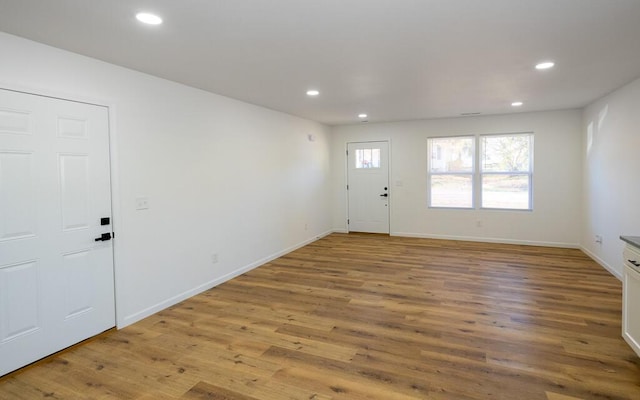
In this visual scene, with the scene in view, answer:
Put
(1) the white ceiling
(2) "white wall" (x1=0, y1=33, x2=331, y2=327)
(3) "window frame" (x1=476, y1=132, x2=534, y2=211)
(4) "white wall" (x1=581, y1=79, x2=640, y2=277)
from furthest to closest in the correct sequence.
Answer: (3) "window frame" (x1=476, y1=132, x2=534, y2=211)
(4) "white wall" (x1=581, y1=79, x2=640, y2=277)
(2) "white wall" (x1=0, y1=33, x2=331, y2=327)
(1) the white ceiling

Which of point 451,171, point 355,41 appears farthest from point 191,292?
point 451,171

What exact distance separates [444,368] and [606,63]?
3324 millimetres

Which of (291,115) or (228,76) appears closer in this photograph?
(228,76)

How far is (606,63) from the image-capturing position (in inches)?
134

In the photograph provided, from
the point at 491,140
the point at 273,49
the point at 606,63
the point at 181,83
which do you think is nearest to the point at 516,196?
the point at 491,140

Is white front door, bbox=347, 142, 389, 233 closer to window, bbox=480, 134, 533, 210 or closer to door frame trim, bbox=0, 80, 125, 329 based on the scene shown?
Answer: window, bbox=480, 134, 533, 210

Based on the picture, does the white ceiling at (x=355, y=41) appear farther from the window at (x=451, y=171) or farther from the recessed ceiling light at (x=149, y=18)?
the window at (x=451, y=171)

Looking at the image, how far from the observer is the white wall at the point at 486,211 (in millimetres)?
6238

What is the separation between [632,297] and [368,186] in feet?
18.3

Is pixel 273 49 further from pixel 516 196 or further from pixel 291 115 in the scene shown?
pixel 516 196

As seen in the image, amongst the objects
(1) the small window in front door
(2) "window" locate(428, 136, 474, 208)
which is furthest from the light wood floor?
(1) the small window in front door

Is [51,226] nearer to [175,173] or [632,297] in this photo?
[175,173]

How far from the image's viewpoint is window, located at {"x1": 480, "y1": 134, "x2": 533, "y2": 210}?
259 inches

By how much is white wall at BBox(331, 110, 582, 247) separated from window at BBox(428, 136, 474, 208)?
0.56 feet
